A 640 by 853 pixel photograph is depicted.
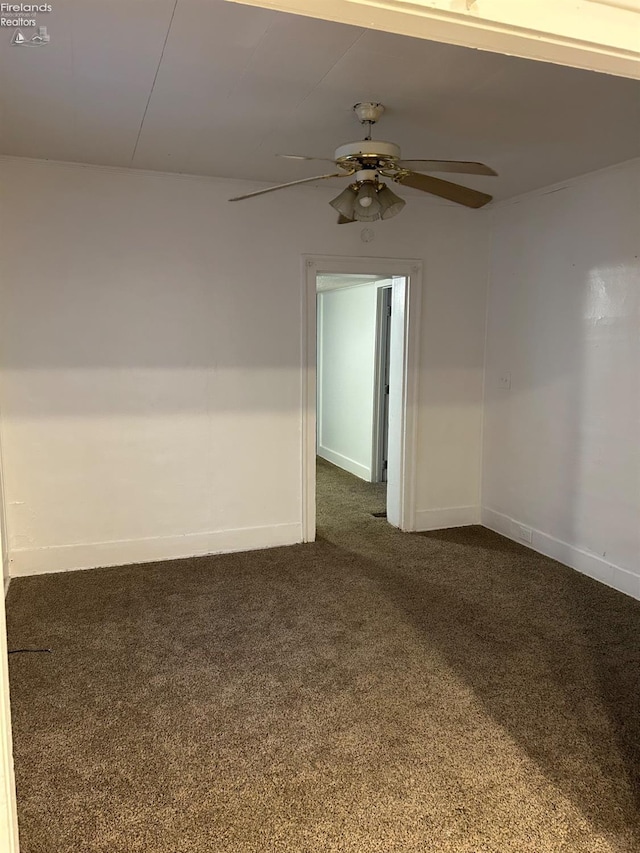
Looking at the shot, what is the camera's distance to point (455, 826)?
6.02ft

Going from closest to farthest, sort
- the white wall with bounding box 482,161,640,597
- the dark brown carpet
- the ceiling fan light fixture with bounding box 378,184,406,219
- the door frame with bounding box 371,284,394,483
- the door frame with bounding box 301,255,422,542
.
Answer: the dark brown carpet < the ceiling fan light fixture with bounding box 378,184,406,219 < the white wall with bounding box 482,161,640,597 < the door frame with bounding box 301,255,422,542 < the door frame with bounding box 371,284,394,483

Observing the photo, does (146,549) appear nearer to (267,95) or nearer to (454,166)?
(267,95)

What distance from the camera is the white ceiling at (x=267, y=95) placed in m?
1.87

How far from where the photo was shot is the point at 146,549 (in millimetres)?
3957

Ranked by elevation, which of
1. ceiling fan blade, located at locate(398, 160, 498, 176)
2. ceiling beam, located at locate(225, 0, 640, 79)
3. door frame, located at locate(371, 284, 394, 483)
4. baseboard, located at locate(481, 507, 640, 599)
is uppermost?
ceiling fan blade, located at locate(398, 160, 498, 176)

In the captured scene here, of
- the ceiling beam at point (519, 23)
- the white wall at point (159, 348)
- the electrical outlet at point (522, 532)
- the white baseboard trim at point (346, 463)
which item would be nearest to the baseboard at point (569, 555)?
the electrical outlet at point (522, 532)

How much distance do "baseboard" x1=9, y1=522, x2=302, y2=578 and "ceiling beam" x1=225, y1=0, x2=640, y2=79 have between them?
348cm

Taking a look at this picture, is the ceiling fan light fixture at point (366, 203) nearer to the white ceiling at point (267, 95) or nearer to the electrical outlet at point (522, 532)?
the white ceiling at point (267, 95)

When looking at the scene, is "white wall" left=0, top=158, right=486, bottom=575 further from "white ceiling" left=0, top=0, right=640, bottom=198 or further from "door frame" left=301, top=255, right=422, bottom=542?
"white ceiling" left=0, top=0, right=640, bottom=198

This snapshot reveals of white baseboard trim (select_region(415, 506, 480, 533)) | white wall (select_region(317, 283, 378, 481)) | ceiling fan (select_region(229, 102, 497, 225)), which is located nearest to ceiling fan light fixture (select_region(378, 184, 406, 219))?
ceiling fan (select_region(229, 102, 497, 225))

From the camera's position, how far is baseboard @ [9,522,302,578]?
146 inches

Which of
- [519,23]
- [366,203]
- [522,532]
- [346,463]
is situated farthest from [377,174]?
[346,463]

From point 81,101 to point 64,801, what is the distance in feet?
8.61

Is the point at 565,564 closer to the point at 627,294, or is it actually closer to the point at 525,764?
the point at 627,294
